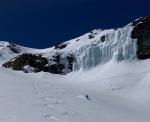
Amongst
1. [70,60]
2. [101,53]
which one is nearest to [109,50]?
[101,53]

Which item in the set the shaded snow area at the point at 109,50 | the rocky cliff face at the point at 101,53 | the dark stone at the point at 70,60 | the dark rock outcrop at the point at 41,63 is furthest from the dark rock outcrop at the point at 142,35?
the dark rock outcrop at the point at 41,63

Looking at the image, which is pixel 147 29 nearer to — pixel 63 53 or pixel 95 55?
pixel 95 55

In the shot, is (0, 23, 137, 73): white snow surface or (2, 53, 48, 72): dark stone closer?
(0, 23, 137, 73): white snow surface

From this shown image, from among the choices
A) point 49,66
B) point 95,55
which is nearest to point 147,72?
point 95,55

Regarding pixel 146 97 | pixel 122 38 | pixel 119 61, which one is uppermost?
pixel 122 38

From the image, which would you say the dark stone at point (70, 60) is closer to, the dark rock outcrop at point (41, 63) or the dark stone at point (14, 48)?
the dark rock outcrop at point (41, 63)

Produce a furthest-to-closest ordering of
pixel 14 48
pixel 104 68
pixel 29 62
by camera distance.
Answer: pixel 14 48 < pixel 29 62 < pixel 104 68

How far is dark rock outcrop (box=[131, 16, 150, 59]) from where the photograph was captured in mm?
56216

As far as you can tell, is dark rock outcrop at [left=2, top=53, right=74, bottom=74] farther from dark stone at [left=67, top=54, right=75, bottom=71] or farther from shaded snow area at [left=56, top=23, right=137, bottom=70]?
shaded snow area at [left=56, top=23, right=137, bottom=70]

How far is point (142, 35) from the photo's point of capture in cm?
5888

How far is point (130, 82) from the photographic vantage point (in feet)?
143

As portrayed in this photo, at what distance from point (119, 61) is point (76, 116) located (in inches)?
1676

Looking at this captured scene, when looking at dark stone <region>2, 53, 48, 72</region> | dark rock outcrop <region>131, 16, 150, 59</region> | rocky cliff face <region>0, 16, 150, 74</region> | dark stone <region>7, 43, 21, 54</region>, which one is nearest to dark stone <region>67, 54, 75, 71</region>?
rocky cliff face <region>0, 16, 150, 74</region>

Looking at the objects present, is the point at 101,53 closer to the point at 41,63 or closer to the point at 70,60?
the point at 70,60
